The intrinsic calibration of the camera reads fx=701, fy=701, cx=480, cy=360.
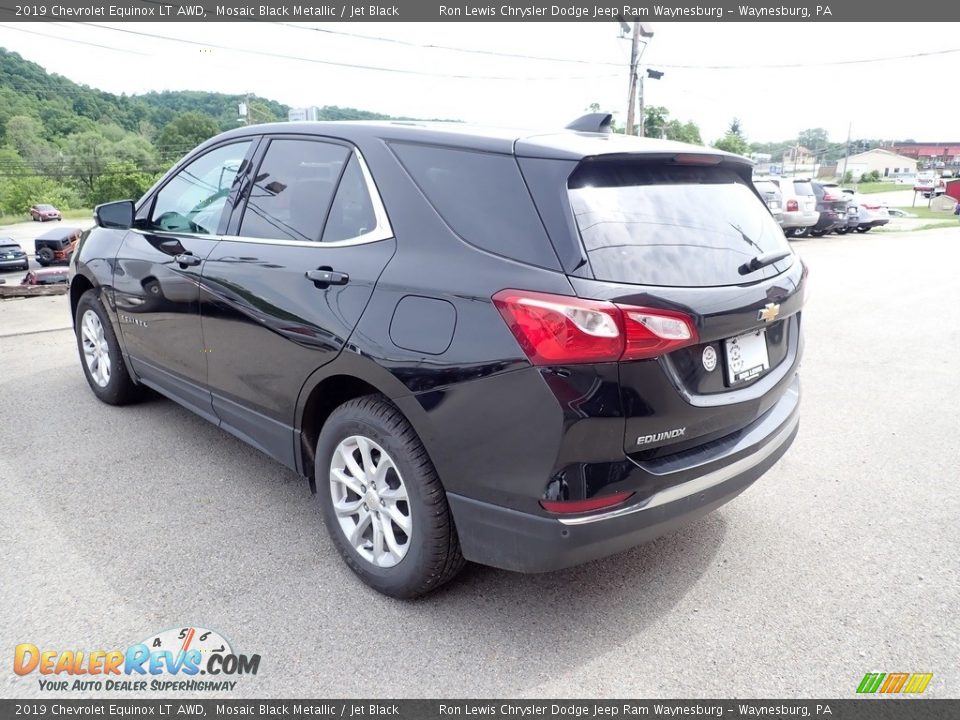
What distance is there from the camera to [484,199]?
8.07 feet

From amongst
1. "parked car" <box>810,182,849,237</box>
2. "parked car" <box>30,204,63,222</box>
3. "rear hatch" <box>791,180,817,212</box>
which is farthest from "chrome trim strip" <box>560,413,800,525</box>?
"parked car" <box>30,204,63,222</box>

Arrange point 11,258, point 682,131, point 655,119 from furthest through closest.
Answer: point 682,131
point 655,119
point 11,258

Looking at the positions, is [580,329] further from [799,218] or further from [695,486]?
[799,218]

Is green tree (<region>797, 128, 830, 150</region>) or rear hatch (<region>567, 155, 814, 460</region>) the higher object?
green tree (<region>797, 128, 830, 150</region>)

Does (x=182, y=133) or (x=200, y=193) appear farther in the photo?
(x=182, y=133)

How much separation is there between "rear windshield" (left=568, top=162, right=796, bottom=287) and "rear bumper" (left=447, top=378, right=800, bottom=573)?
2.04ft

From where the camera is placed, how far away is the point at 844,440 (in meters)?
4.41

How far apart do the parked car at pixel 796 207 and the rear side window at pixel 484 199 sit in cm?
1713

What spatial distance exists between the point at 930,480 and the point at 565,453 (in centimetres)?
279

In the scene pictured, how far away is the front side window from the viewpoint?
364 centimetres

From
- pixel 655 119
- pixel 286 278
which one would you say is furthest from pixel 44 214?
pixel 286 278

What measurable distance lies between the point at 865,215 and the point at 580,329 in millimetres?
23893

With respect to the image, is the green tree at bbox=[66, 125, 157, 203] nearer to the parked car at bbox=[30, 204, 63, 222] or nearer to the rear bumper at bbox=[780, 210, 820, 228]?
the parked car at bbox=[30, 204, 63, 222]

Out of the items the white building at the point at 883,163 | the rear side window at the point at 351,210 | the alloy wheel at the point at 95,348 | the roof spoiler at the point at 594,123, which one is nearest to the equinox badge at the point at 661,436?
the rear side window at the point at 351,210
